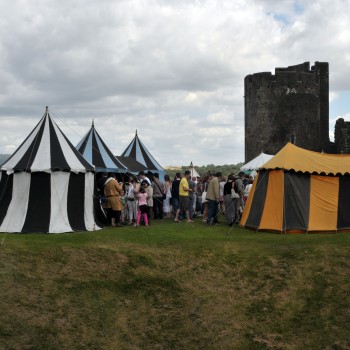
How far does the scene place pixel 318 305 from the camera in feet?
36.1

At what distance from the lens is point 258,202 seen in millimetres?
16688

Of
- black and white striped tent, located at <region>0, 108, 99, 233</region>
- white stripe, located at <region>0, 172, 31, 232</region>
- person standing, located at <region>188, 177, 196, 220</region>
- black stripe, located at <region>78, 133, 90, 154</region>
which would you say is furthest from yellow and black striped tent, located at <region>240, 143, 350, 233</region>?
black stripe, located at <region>78, 133, 90, 154</region>

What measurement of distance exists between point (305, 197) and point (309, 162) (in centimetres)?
105

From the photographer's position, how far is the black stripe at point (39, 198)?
1555 centimetres

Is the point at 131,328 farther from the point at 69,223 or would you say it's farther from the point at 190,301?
the point at 69,223

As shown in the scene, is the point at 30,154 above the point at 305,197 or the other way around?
above

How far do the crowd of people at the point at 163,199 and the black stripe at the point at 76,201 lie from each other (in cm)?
72

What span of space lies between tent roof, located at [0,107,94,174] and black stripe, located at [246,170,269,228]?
4.70 metres

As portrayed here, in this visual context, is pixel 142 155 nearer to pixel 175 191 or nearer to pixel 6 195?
pixel 175 191

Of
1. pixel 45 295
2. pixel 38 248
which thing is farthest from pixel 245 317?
pixel 38 248

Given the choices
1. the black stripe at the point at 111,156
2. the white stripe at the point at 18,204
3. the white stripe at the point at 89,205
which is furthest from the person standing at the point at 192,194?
the white stripe at the point at 18,204

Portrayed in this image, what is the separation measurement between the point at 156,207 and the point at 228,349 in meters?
9.50

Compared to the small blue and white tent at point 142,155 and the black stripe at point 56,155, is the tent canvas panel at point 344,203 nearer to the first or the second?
the black stripe at point 56,155

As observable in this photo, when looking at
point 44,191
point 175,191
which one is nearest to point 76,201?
point 44,191
